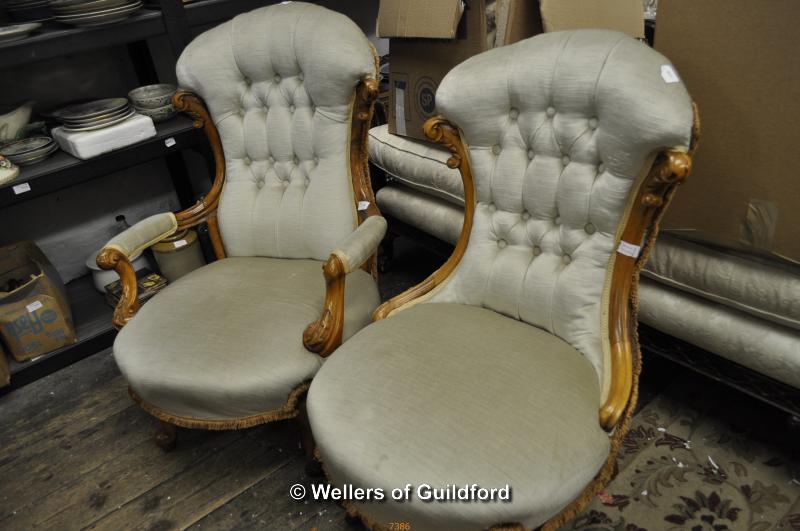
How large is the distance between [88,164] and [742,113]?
174 cm

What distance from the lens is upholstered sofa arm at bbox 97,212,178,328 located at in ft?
4.66

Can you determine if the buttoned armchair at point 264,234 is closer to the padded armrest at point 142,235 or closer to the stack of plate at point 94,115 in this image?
the padded armrest at point 142,235

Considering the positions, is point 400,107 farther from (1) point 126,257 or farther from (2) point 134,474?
(2) point 134,474

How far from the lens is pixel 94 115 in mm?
1771

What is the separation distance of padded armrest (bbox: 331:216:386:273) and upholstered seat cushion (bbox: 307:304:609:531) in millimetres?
180

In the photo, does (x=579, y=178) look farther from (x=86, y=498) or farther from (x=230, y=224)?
(x=86, y=498)

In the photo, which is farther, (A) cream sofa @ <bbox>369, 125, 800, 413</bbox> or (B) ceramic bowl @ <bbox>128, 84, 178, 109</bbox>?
(B) ceramic bowl @ <bbox>128, 84, 178, 109</bbox>

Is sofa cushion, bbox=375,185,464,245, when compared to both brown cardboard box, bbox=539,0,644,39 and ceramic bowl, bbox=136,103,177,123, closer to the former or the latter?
brown cardboard box, bbox=539,0,644,39

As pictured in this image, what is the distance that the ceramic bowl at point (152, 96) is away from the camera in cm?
194

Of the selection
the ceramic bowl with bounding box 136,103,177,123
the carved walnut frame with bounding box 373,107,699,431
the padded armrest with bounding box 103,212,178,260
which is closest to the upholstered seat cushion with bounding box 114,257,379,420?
the padded armrest with bounding box 103,212,178,260

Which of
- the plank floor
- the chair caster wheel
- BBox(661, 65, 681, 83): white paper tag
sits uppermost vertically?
BBox(661, 65, 681, 83): white paper tag

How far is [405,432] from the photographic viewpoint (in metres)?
0.99

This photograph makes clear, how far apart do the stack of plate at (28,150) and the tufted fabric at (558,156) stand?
1.30 m

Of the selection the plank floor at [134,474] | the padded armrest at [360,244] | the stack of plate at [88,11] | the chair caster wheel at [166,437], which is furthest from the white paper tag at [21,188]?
the padded armrest at [360,244]
